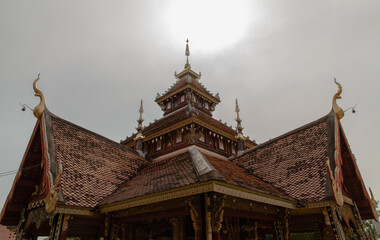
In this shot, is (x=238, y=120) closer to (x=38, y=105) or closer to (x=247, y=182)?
(x=247, y=182)

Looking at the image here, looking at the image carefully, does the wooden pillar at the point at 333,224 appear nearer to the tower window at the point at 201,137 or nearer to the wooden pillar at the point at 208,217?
the wooden pillar at the point at 208,217

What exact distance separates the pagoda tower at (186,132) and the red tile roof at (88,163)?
56.5 inches

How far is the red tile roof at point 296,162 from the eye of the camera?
30.0 ft

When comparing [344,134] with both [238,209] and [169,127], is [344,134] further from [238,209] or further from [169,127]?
[169,127]

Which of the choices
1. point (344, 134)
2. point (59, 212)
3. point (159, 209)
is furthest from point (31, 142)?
point (344, 134)

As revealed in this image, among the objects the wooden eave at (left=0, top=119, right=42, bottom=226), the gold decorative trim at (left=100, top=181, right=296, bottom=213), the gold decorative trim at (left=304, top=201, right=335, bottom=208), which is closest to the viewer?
the gold decorative trim at (left=100, top=181, right=296, bottom=213)

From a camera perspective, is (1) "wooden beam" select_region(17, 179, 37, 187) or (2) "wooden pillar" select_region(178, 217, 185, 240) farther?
(1) "wooden beam" select_region(17, 179, 37, 187)

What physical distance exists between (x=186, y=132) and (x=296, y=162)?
18.7ft

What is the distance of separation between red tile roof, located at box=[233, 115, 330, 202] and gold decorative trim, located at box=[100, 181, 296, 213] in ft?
3.68

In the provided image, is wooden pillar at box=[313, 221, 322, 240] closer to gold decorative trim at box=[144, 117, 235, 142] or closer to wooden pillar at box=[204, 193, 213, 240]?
wooden pillar at box=[204, 193, 213, 240]

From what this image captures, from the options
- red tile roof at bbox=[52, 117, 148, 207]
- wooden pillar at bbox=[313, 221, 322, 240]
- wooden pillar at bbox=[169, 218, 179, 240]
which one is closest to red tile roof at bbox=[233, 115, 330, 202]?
wooden pillar at bbox=[313, 221, 322, 240]

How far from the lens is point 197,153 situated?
10258 mm

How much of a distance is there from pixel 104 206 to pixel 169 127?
6.30m

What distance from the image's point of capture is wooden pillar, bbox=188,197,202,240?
6.77 m
